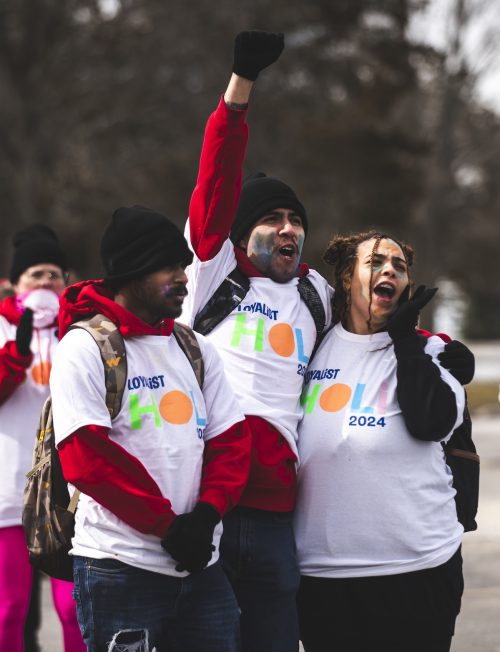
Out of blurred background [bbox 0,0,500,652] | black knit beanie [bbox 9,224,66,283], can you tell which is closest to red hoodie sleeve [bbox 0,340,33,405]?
black knit beanie [bbox 9,224,66,283]

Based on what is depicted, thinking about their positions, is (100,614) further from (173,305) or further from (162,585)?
(173,305)

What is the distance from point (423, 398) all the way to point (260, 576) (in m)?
0.73

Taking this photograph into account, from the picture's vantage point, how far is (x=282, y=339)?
3.45 m

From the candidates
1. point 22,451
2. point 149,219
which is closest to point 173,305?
point 149,219

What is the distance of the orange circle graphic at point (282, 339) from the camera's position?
3430 mm

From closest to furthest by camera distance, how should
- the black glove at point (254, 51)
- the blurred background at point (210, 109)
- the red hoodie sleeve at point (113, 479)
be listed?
the red hoodie sleeve at point (113, 479) < the black glove at point (254, 51) < the blurred background at point (210, 109)

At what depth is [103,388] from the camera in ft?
9.45

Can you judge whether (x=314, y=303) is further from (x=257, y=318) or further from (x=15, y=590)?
(x=15, y=590)

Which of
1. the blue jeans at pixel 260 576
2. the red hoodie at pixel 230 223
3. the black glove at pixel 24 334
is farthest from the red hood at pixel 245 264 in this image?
the black glove at pixel 24 334

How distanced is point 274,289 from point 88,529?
3.39 feet

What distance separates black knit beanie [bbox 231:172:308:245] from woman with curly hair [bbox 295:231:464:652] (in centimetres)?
37

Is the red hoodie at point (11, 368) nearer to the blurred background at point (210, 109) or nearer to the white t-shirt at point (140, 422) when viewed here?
the white t-shirt at point (140, 422)

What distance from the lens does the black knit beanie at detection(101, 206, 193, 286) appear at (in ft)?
9.91

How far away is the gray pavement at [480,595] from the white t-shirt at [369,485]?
2.52 m
